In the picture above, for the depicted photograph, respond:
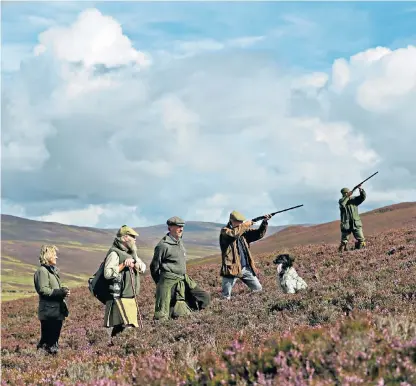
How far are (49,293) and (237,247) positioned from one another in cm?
575

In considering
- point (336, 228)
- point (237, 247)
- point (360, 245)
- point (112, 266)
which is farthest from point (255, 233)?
point (336, 228)

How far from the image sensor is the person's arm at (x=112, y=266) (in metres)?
11.6

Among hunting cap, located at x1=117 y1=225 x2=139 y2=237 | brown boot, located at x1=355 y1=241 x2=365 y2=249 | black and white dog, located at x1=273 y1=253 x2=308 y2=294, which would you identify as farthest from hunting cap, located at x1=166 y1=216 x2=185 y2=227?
brown boot, located at x1=355 y1=241 x2=365 y2=249

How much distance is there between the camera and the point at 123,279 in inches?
474

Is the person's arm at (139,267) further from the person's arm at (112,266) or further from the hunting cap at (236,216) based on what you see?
the hunting cap at (236,216)

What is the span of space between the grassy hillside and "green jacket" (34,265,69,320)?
827 mm

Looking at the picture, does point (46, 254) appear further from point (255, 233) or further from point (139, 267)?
Answer: point (255, 233)

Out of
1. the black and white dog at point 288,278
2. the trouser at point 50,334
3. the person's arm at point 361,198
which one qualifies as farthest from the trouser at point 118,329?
the person's arm at point 361,198

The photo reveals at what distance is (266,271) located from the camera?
26.6m

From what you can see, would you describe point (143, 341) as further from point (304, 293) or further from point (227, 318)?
point (304, 293)

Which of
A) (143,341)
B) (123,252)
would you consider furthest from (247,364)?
(123,252)

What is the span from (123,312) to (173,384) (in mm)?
6314

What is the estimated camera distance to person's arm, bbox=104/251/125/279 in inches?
455

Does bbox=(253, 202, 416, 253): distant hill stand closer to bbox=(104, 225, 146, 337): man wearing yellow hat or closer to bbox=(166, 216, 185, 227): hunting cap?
bbox=(166, 216, 185, 227): hunting cap
